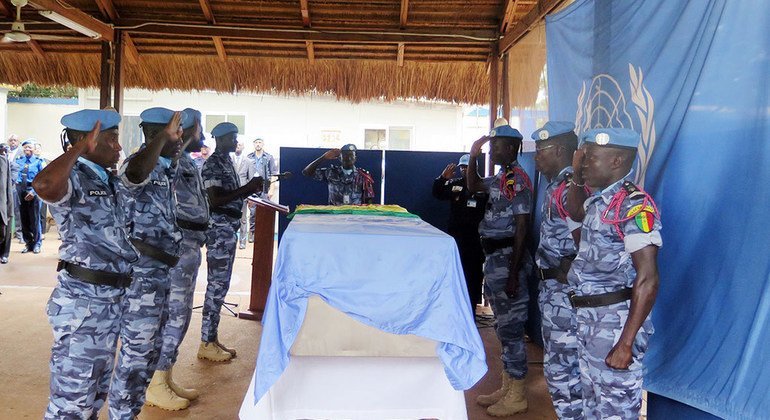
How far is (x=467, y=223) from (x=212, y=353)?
2.86 meters

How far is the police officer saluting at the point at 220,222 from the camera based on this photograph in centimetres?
498

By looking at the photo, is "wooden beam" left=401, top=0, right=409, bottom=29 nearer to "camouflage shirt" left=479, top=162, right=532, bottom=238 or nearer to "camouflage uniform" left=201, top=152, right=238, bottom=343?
"camouflage uniform" left=201, top=152, right=238, bottom=343

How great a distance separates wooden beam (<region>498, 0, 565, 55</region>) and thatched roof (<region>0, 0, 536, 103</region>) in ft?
0.78

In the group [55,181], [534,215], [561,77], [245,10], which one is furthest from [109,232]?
[245,10]

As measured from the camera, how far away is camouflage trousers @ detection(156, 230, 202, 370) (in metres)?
4.11

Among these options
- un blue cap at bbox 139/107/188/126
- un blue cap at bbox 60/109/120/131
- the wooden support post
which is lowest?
un blue cap at bbox 60/109/120/131

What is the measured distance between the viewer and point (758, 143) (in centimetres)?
244

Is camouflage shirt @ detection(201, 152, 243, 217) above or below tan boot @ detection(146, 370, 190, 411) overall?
above

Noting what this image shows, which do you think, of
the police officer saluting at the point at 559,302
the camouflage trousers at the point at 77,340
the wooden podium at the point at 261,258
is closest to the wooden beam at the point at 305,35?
the wooden podium at the point at 261,258

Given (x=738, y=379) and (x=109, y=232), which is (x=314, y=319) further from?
(x=738, y=379)

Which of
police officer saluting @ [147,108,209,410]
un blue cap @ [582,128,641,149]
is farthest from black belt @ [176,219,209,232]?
un blue cap @ [582,128,641,149]

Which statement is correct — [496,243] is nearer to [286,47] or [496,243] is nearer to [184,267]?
[184,267]

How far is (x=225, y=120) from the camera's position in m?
14.6

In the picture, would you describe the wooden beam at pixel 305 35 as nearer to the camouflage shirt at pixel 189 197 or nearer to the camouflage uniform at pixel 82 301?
the camouflage shirt at pixel 189 197
